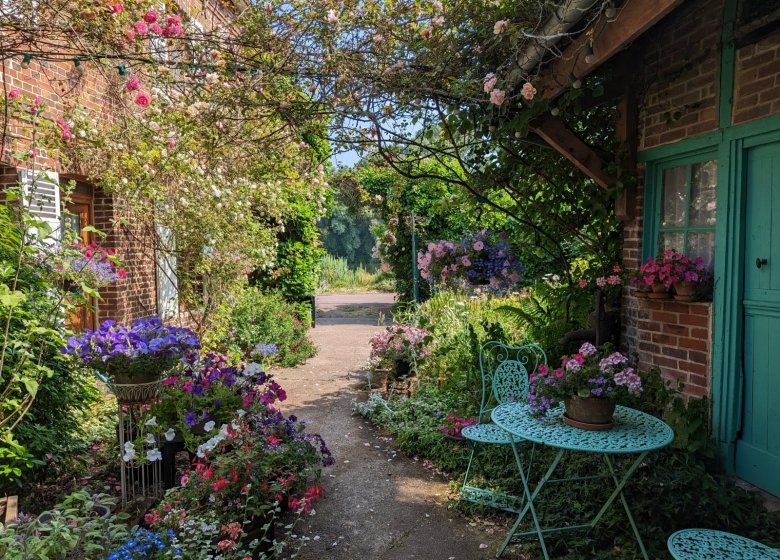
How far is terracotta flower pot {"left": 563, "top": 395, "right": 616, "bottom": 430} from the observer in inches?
102

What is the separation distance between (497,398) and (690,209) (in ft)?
6.15

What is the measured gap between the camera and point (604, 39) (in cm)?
277

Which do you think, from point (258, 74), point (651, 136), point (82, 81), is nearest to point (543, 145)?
point (651, 136)

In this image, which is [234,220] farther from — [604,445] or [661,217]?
[604,445]

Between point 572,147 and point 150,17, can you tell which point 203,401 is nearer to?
point 150,17

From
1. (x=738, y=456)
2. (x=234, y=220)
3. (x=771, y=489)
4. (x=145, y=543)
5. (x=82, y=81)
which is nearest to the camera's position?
(x=145, y=543)

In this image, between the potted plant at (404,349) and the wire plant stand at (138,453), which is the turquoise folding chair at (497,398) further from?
the wire plant stand at (138,453)

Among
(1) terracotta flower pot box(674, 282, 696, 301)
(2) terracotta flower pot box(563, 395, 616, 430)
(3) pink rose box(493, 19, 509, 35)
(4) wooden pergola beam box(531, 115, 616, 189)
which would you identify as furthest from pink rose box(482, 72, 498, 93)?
(2) terracotta flower pot box(563, 395, 616, 430)

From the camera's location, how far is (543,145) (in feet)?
14.0

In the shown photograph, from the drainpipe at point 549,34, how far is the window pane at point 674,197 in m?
1.32

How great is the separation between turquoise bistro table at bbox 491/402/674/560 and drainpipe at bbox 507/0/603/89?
2.04 meters

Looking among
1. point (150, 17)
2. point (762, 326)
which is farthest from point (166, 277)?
point (762, 326)

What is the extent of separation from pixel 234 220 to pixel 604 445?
5.29 metres

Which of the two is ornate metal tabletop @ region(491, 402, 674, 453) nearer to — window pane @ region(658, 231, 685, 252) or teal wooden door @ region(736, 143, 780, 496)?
teal wooden door @ region(736, 143, 780, 496)
